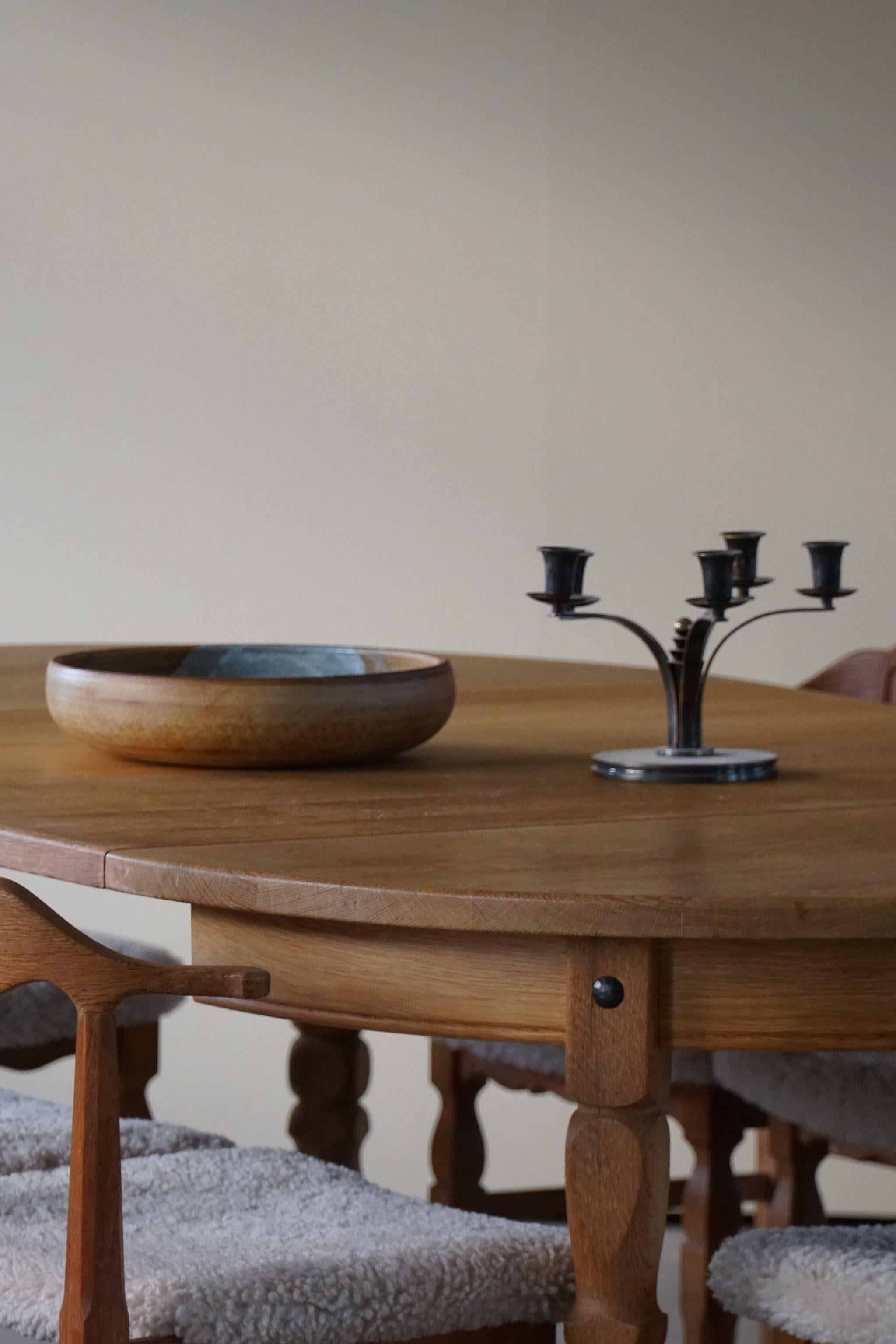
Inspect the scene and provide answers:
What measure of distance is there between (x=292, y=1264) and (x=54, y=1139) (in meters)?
0.40

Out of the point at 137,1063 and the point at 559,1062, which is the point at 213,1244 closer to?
the point at 559,1062

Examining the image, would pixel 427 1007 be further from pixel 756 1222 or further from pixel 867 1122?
pixel 756 1222

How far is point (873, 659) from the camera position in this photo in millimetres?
2715

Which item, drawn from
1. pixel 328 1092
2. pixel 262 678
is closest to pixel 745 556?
pixel 262 678

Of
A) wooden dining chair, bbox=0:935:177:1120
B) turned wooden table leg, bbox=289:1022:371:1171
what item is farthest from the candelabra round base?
turned wooden table leg, bbox=289:1022:371:1171

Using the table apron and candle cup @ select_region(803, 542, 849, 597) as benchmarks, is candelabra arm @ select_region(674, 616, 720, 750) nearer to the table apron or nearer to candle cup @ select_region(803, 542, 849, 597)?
candle cup @ select_region(803, 542, 849, 597)

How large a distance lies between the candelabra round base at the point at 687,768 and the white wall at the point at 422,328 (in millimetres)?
2286

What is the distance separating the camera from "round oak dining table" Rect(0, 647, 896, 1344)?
116 cm

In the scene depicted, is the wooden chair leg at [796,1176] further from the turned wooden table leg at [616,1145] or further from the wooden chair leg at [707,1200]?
the turned wooden table leg at [616,1145]

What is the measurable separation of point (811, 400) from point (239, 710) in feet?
8.57

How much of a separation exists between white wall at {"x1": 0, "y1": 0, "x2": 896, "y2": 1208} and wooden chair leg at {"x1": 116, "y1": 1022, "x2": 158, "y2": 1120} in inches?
62.0

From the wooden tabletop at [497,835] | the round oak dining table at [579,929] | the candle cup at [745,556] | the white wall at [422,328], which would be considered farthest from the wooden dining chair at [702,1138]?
the white wall at [422,328]

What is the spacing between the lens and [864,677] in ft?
8.95

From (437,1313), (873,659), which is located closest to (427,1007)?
(437,1313)
